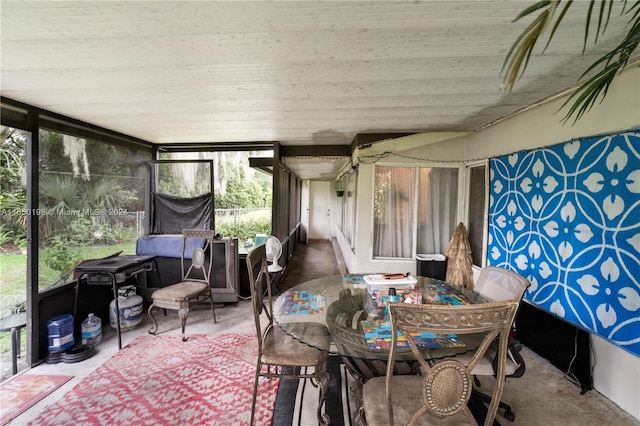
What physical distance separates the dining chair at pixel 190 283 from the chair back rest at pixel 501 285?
2.94m

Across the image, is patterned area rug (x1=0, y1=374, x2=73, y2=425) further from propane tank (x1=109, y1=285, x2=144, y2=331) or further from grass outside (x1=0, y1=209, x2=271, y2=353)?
propane tank (x1=109, y1=285, x2=144, y2=331)

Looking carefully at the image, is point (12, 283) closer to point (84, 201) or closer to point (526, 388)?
point (84, 201)

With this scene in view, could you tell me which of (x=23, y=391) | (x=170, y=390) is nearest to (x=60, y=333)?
(x=23, y=391)

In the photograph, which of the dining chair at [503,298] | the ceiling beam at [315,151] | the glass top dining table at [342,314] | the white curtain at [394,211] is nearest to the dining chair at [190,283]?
the glass top dining table at [342,314]

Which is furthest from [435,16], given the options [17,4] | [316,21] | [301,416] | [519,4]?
[301,416]

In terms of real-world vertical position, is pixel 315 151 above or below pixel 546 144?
above

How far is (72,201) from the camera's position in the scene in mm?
2955

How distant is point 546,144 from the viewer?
8.35ft

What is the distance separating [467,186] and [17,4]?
4431mm

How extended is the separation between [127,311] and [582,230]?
15.0 feet

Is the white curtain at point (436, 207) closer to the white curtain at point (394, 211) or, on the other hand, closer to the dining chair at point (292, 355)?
the white curtain at point (394, 211)

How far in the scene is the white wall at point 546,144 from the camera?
187cm

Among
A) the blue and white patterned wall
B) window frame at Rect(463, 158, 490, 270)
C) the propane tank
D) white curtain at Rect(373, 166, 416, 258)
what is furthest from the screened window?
the propane tank

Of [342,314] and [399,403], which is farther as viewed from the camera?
[342,314]
